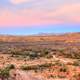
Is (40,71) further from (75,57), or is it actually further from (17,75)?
(75,57)

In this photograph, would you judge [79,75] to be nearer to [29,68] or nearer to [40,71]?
[40,71]

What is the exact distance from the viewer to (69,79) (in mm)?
33531

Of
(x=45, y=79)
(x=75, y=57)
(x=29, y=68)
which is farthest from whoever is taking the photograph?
(x=75, y=57)

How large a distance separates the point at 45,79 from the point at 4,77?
428 centimetres

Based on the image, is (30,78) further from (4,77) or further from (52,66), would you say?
(52,66)

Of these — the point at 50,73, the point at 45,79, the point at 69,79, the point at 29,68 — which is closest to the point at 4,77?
the point at 45,79

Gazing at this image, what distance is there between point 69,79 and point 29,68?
958 centimetres

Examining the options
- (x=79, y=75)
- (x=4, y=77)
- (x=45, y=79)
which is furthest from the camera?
(x=79, y=75)

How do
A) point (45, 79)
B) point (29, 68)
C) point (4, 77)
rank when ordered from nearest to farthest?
point (4, 77) < point (45, 79) < point (29, 68)

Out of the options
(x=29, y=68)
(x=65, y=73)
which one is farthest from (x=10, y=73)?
(x=29, y=68)

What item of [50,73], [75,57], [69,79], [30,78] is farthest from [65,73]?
[75,57]

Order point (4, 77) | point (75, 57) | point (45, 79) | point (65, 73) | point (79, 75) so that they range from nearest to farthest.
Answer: point (4, 77), point (45, 79), point (79, 75), point (65, 73), point (75, 57)

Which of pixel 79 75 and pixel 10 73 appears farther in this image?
pixel 79 75

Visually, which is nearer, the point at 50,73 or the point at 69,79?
the point at 69,79
